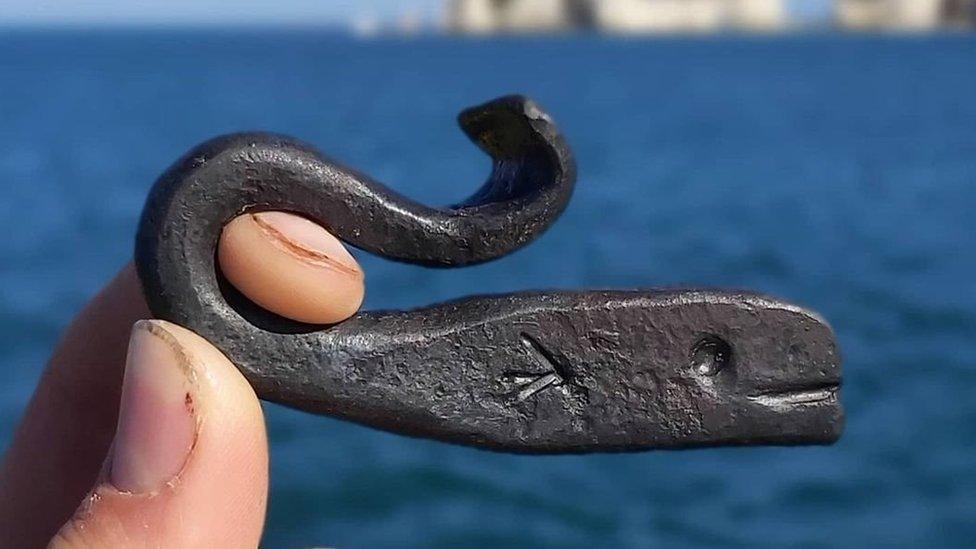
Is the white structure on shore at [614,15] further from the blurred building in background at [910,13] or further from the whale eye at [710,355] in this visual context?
the whale eye at [710,355]

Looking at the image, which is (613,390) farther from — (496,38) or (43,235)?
(496,38)

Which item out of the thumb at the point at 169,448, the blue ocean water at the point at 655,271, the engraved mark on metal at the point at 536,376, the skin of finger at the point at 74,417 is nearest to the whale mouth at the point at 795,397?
the engraved mark on metal at the point at 536,376

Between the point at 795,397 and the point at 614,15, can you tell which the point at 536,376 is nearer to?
the point at 795,397

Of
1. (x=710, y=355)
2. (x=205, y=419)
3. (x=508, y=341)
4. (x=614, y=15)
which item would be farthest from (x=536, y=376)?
(x=614, y=15)

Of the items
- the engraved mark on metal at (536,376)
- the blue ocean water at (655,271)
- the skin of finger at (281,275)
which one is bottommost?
the skin of finger at (281,275)

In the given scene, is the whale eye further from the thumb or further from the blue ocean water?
the blue ocean water

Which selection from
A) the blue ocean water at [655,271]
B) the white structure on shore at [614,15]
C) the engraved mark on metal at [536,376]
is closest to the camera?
the engraved mark on metal at [536,376]
